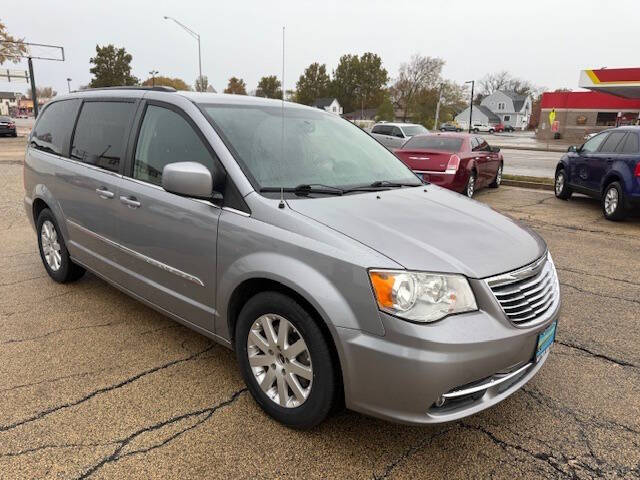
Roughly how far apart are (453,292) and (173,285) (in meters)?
1.82

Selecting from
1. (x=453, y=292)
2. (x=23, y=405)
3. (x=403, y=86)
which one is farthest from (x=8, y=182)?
(x=403, y=86)

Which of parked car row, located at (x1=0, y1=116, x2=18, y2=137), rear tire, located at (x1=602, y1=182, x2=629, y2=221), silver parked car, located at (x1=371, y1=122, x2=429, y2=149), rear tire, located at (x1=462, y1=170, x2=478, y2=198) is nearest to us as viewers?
rear tire, located at (x1=602, y1=182, x2=629, y2=221)

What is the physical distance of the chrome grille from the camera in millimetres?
2322

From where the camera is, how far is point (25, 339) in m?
3.60

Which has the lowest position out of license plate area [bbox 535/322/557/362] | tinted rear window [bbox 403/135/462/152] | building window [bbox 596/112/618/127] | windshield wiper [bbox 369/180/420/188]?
license plate area [bbox 535/322/557/362]

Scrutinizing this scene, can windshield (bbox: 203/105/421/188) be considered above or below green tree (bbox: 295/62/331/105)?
below

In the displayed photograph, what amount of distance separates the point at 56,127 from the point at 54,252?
3.91 feet

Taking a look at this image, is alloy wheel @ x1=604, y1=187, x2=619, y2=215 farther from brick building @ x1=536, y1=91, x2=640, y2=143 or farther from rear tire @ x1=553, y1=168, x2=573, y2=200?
brick building @ x1=536, y1=91, x2=640, y2=143

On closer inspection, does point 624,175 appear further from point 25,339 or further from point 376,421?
point 25,339

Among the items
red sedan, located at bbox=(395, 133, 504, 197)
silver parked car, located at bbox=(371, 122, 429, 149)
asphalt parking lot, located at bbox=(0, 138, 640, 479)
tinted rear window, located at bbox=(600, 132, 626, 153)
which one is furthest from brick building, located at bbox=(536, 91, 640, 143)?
asphalt parking lot, located at bbox=(0, 138, 640, 479)

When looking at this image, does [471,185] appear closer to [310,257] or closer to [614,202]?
[614,202]

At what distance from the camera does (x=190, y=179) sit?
2.67m

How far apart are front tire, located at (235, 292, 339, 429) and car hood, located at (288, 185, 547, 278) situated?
20.2 inches

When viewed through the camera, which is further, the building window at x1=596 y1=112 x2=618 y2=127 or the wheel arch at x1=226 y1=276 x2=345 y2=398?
the building window at x1=596 y1=112 x2=618 y2=127
